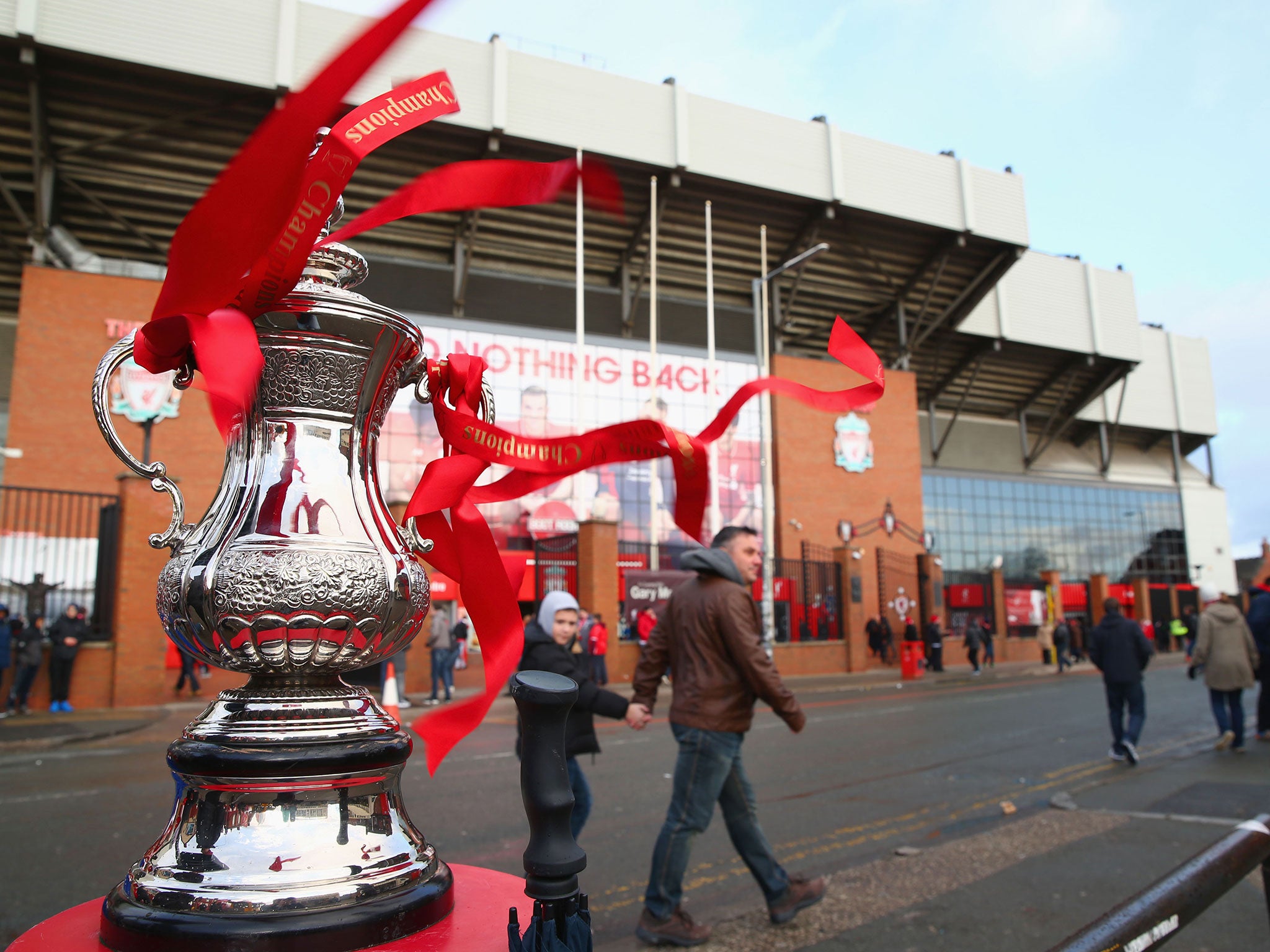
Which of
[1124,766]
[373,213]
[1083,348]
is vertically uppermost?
[1083,348]

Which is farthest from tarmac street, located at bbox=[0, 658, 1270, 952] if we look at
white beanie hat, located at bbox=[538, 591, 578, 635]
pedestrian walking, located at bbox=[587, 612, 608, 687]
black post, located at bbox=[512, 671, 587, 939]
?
pedestrian walking, located at bbox=[587, 612, 608, 687]

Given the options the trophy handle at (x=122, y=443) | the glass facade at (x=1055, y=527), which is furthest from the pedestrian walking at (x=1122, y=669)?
the glass facade at (x=1055, y=527)

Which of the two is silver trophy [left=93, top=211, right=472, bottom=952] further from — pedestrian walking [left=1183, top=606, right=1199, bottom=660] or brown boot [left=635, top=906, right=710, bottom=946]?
pedestrian walking [left=1183, top=606, right=1199, bottom=660]

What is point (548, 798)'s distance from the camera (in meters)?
0.82

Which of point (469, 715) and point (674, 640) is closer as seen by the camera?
point (469, 715)

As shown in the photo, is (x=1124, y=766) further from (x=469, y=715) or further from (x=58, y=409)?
(x=58, y=409)

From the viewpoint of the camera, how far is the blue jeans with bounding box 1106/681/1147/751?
27.0ft

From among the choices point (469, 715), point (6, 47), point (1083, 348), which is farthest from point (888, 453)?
point (469, 715)

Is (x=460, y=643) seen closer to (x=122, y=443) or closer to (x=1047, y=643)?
(x=122, y=443)

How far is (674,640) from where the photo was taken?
4309 millimetres

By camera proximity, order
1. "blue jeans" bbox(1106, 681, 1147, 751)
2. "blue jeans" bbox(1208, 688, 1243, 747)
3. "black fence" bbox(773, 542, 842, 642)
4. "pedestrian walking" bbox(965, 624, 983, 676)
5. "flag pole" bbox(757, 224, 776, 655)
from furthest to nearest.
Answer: "pedestrian walking" bbox(965, 624, 983, 676), "black fence" bbox(773, 542, 842, 642), "flag pole" bbox(757, 224, 776, 655), "blue jeans" bbox(1208, 688, 1243, 747), "blue jeans" bbox(1106, 681, 1147, 751)

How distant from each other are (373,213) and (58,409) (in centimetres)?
2309

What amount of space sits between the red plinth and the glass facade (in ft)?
137

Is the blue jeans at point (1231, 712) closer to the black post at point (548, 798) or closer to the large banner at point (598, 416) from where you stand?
the black post at point (548, 798)
